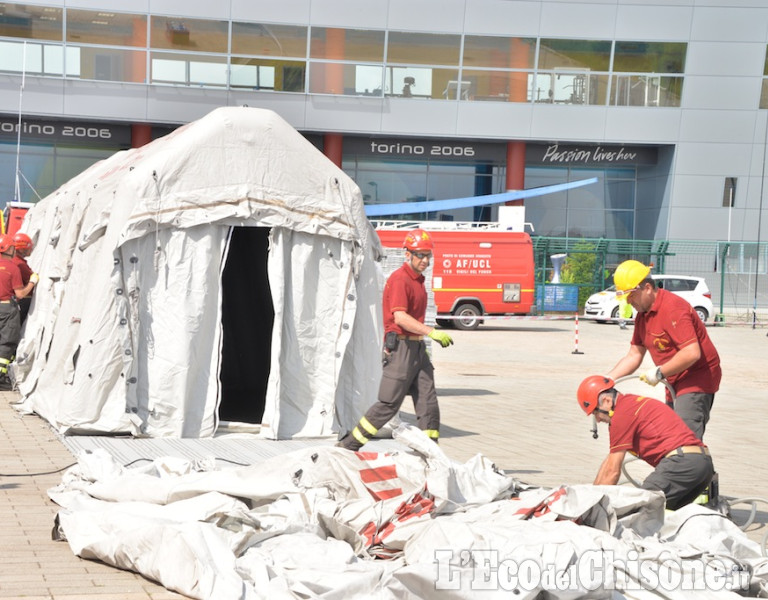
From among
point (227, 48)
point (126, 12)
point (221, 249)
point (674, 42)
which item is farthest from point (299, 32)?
point (221, 249)

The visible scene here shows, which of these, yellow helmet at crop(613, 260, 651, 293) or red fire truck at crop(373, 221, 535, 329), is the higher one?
yellow helmet at crop(613, 260, 651, 293)

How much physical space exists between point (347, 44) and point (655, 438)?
1218 inches

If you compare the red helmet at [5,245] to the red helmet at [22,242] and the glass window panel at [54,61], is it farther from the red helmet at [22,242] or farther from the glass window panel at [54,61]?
the glass window panel at [54,61]

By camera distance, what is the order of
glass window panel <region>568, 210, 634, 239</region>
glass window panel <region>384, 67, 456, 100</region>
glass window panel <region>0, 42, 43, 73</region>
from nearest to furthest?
glass window panel <region>0, 42, 43, 73</region>
glass window panel <region>384, 67, 456, 100</region>
glass window panel <region>568, 210, 634, 239</region>

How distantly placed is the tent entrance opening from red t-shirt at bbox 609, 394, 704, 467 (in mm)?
8072

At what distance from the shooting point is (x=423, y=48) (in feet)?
120

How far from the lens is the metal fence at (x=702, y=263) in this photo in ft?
120

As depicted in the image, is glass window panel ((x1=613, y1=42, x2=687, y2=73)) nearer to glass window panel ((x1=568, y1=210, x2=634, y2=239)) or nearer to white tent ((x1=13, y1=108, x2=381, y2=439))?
glass window panel ((x1=568, y1=210, x2=634, y2=239))

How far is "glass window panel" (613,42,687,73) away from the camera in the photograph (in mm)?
37438

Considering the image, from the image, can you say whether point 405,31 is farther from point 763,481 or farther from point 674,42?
point 763,481

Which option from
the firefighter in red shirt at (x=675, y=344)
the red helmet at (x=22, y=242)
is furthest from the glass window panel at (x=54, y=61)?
the firefighter in red shirt at (x=675, y=344)

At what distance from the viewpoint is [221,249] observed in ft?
36.2

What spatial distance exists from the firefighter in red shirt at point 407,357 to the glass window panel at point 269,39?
2774 centimetres

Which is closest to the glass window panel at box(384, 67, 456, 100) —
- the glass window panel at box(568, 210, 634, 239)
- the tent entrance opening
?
the glass window panel at box(568, 210, 634, 239)
